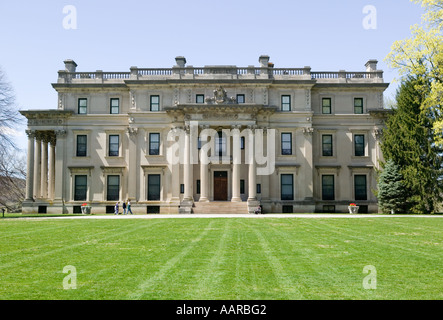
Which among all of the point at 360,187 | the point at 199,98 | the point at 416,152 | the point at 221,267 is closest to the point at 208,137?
the point at 199,98

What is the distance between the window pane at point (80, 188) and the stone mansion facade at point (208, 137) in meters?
0.11

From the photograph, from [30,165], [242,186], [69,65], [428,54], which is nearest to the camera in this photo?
[428,54]

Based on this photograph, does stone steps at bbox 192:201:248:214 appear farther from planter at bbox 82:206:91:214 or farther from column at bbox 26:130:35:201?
column at bbox 26:130:35:201

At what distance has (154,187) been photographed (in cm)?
4825

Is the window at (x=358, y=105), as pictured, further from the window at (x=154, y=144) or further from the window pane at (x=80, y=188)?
Result: the window pane at (x=80, y=188)

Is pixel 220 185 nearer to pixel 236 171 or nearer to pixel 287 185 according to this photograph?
pixel 236 171

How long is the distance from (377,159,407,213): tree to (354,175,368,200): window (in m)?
5.33

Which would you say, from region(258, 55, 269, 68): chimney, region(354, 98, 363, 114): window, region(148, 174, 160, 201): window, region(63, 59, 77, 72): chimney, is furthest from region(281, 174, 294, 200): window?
region(63, 59, 77, 72): chimney

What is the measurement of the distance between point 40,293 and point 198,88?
1603 inches

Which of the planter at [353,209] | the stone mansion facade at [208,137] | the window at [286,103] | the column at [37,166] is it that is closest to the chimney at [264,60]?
the stone mansion facade at [208,137]

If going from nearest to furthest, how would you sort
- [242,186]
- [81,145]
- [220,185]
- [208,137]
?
[208,137], [242,186], [220,185], [81,145]

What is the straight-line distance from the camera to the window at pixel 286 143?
158 feet

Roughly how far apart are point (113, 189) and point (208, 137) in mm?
11819

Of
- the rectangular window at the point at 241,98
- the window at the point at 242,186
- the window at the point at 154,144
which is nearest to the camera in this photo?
the window at the point at 242,186
